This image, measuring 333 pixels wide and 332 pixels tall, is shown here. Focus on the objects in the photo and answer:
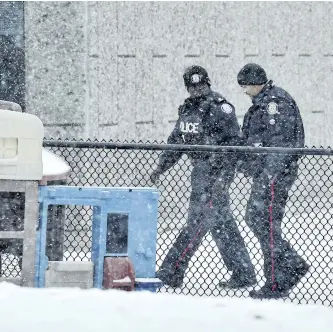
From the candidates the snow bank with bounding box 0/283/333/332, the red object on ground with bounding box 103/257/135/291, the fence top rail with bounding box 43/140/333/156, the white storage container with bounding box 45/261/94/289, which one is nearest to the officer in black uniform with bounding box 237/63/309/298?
the fence top rail with bounding box 43/140/333/156

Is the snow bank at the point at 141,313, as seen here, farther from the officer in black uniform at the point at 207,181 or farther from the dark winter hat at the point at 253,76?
the dark winter hat at the point at 253,76

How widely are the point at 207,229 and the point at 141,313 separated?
300 cm

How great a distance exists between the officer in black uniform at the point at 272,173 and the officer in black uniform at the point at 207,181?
0.20 metres

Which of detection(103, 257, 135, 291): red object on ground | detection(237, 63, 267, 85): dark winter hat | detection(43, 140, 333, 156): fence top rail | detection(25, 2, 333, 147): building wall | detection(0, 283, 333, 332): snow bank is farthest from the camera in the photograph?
detection(25, 2, 333, 147): building wall

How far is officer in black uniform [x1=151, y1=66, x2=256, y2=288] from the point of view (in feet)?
25.4

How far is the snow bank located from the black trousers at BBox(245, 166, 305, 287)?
2.30 m

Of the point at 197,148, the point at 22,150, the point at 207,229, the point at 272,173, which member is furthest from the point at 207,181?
the point at 22,150

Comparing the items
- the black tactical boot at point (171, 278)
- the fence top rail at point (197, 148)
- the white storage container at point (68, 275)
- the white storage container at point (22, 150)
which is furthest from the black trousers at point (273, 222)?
the white storage container at point (22, 150)

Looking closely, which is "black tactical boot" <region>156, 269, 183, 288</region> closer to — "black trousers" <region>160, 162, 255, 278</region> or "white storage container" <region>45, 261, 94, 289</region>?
"black trousers" <region>160, 162, 255, 278</region>

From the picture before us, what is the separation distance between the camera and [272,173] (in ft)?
24.6

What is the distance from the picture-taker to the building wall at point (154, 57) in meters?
9.59

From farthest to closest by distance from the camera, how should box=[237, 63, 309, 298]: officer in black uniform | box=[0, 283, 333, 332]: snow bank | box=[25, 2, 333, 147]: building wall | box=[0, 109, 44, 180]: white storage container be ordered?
box=[25, 2, 333, 147]: building wall
box=[237, 63, 309, 298]: officer in black uniform
box=[0, 109, 44, 180]: white storage container
box=[0, 283, 333, 332]: snow bank

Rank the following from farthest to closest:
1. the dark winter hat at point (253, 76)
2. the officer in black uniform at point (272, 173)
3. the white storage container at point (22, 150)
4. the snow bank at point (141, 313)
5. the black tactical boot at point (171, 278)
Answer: the black tactical boot at point (171, 278), the dark winter hat at point (253, 76), the officer in black uniform at point (272, 173), the white storage container at point (22, 150), the snow bank at point (141, 313)

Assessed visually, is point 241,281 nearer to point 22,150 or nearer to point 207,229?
point 207,229
